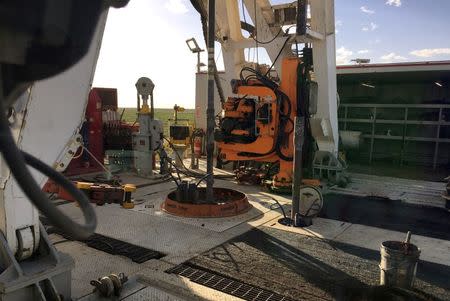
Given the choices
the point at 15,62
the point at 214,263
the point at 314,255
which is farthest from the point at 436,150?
the point at 15,62

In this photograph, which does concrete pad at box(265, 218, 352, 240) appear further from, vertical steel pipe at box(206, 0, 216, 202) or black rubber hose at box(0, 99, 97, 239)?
black rubber hose at box(0, 99, 97, 239)

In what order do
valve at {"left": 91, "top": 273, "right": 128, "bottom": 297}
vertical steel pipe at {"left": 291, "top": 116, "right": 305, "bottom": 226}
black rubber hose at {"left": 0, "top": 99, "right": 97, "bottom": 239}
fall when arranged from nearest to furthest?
1. black rubber hose at {"left": 0, "top": 99, "right": 97, "bottom": 239}
2. valve at {"left": 91, "top": 273, "right": 128, "bottom": 297}
3. vertical steel pipe at {"left": 291, "top": 116, "right": 305, "bottom": 226}

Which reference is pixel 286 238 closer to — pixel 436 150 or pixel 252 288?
pixel 252 288

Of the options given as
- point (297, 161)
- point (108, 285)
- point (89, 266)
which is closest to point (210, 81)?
point (297, 161)

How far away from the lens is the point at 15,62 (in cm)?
84

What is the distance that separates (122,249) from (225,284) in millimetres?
1444

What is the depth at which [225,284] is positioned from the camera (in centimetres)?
389

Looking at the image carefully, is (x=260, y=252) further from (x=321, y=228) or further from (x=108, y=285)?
(x=108, y=285)

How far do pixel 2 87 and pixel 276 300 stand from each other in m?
3.27

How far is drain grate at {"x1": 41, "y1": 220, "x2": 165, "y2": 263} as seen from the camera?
449 centimetres

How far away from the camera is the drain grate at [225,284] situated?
3662 mm

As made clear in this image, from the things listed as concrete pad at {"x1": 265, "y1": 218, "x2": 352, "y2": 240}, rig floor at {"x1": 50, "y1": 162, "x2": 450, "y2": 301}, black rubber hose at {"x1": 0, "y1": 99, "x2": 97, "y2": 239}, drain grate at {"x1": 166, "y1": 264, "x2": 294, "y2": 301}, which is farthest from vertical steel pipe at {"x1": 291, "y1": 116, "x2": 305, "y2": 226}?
black rubber hose at {"x1": 0, "y1": 99, "x2": 97, "y2": 239}

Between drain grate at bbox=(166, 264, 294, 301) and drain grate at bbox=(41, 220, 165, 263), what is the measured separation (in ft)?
1.44

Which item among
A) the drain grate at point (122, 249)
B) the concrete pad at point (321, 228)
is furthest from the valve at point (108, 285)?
the concrete pad at point (321, 228)
